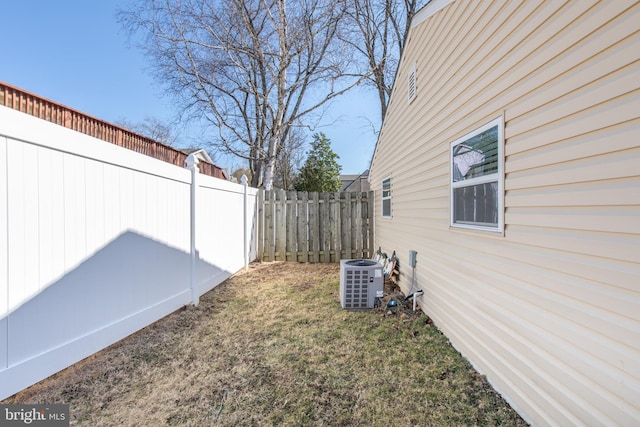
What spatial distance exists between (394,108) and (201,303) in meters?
4.95

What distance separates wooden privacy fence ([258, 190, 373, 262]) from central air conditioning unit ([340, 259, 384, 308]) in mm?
3576

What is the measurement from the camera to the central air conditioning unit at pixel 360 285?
4.10m

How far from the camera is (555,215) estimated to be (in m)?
1.75

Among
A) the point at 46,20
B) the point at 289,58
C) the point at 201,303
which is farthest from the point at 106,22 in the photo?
the point at 201,303

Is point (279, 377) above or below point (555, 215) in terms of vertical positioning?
below

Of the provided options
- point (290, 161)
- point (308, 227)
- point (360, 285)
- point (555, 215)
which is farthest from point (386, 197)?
point (290, 161)

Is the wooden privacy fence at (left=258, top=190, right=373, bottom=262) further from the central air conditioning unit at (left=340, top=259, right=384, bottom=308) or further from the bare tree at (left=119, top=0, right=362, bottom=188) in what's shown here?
the central air conditioning unit at (left=340, top=259, right=384, bottom=308)

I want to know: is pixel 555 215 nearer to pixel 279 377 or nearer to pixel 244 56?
pixel 279 377

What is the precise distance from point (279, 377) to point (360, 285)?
1.93 metres

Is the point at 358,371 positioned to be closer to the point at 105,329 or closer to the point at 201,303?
the point at 105,329

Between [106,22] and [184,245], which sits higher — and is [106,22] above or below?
above

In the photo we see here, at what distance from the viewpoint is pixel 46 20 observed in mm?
6969

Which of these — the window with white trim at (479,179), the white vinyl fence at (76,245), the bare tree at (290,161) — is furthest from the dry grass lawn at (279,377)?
the bare tree at (290,161)

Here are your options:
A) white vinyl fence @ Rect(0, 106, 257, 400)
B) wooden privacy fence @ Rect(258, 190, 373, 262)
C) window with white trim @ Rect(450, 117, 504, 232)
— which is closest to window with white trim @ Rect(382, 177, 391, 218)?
wooden privacy fence @ Rect(258, 190, 373, 262)
